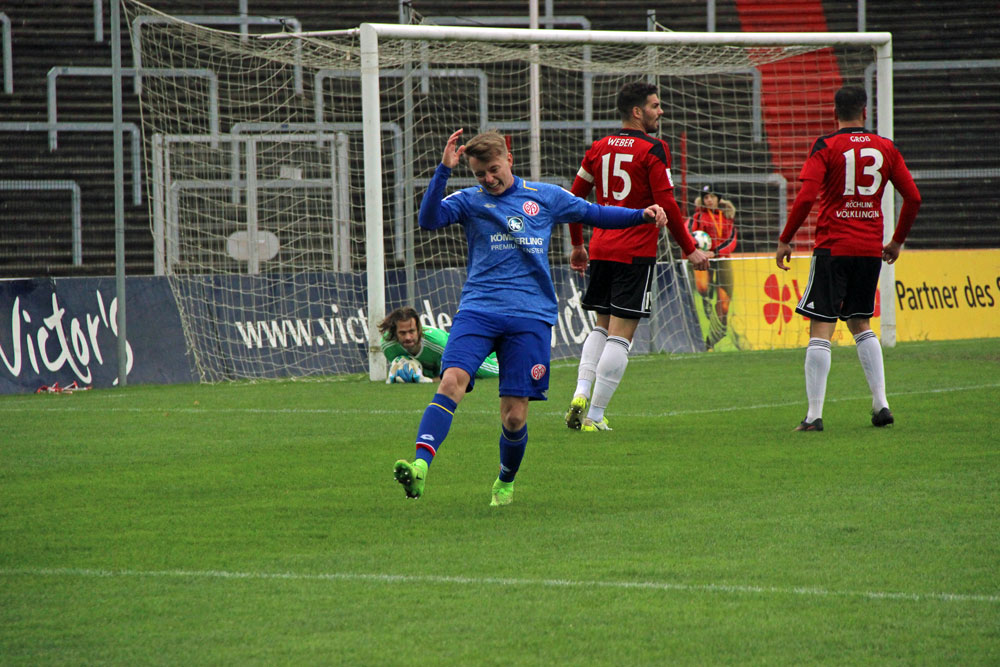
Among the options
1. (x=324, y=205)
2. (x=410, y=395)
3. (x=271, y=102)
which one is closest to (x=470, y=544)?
(x=410, y=395)

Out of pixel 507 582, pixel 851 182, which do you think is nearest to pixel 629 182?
pixel 851 182

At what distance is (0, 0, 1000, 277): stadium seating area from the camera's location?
19250 millimetres

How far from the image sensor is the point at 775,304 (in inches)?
653

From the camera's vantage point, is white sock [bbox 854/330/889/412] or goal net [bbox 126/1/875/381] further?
goal net [bbox 126/1/875/381]

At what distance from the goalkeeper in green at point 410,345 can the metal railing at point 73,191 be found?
645 centimetres

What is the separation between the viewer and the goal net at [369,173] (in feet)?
45.8

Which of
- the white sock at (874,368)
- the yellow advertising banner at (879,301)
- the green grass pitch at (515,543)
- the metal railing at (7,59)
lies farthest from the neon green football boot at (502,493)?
the metal railing at (7,59)

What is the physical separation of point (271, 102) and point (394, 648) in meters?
15.2

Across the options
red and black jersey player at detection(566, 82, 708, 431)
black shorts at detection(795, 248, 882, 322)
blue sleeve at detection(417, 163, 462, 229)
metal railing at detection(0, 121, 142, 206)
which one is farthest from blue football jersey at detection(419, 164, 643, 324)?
metal railing at detection(0, 121, 142, 206)

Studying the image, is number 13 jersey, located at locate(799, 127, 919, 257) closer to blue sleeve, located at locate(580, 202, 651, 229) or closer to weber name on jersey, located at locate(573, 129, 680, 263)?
weber name on jersey, located at locate(573, 129, 680, 263)

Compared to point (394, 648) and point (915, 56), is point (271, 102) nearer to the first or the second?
point (915, 56)

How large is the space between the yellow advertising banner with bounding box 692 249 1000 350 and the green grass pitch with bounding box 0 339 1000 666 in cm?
675

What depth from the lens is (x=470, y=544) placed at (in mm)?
5055

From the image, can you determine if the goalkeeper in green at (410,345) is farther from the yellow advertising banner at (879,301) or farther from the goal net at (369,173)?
the yellow advertising banner at (879,301)
